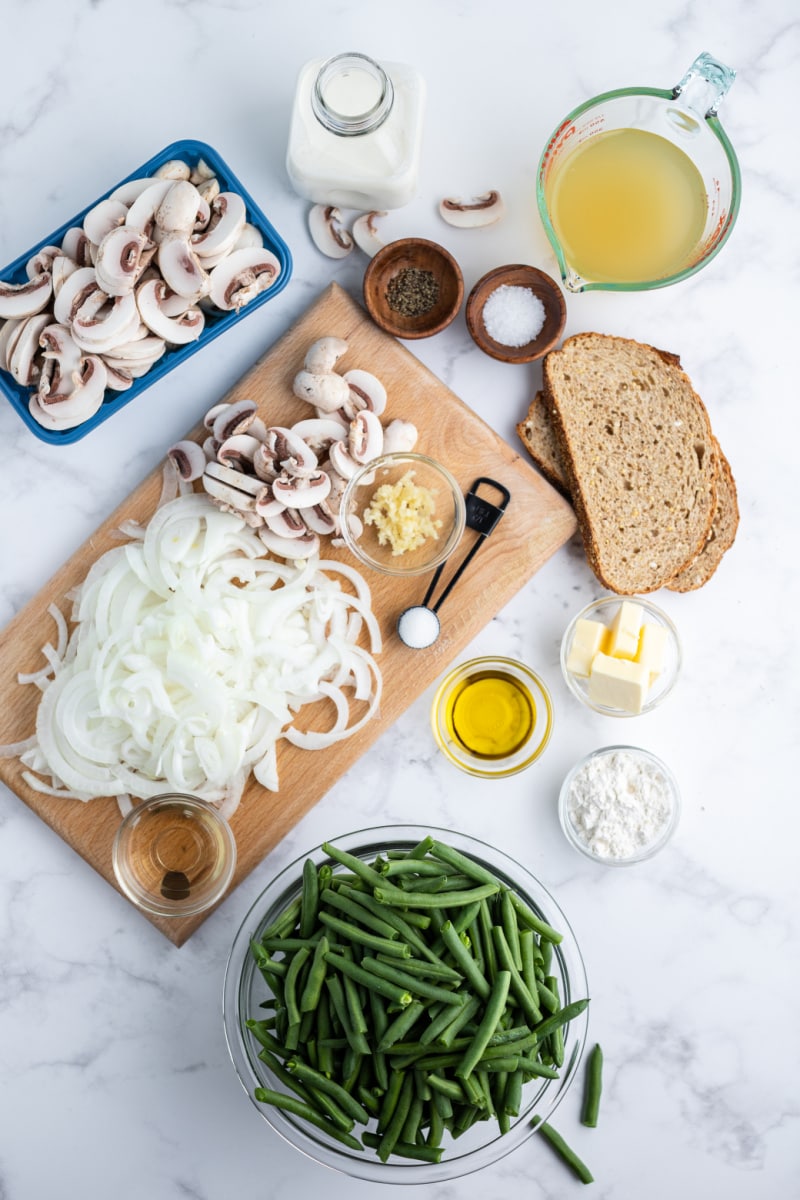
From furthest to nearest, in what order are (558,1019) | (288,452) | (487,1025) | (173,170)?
(288,452)
(173,170)
(558,1019)
(487,1025)

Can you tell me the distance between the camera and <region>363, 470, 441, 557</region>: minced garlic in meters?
2.49

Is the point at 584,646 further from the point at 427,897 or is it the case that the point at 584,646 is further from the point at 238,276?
the point at 238,276

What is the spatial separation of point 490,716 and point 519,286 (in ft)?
3.95

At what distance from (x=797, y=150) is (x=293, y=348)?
1.55m

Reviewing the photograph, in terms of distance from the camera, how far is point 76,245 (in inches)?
93.0

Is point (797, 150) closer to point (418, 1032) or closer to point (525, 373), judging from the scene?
point (525, 373)

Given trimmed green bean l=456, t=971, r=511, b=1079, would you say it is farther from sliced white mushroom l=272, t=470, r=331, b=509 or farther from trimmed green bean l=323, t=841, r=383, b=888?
sliced white mushroom l=272, t=470, r=331, b=509

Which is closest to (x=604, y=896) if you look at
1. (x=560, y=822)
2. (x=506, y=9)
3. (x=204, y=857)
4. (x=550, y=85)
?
(x=560, y=822)

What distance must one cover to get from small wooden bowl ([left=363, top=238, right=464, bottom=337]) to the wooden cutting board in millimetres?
50

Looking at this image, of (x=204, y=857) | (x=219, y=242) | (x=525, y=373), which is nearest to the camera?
(x=219, y=242)

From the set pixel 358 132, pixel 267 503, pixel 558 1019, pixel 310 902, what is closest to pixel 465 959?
pixel 558 1019

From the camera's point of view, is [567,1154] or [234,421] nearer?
[234,421]

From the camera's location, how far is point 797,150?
8.82 ft

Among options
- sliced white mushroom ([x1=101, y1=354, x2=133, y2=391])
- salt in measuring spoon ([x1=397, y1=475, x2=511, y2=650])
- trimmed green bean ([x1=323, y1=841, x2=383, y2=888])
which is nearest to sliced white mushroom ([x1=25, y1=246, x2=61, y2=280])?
sliced white mushroom ([x1=101, y1=354, x2=133, y2=391])
